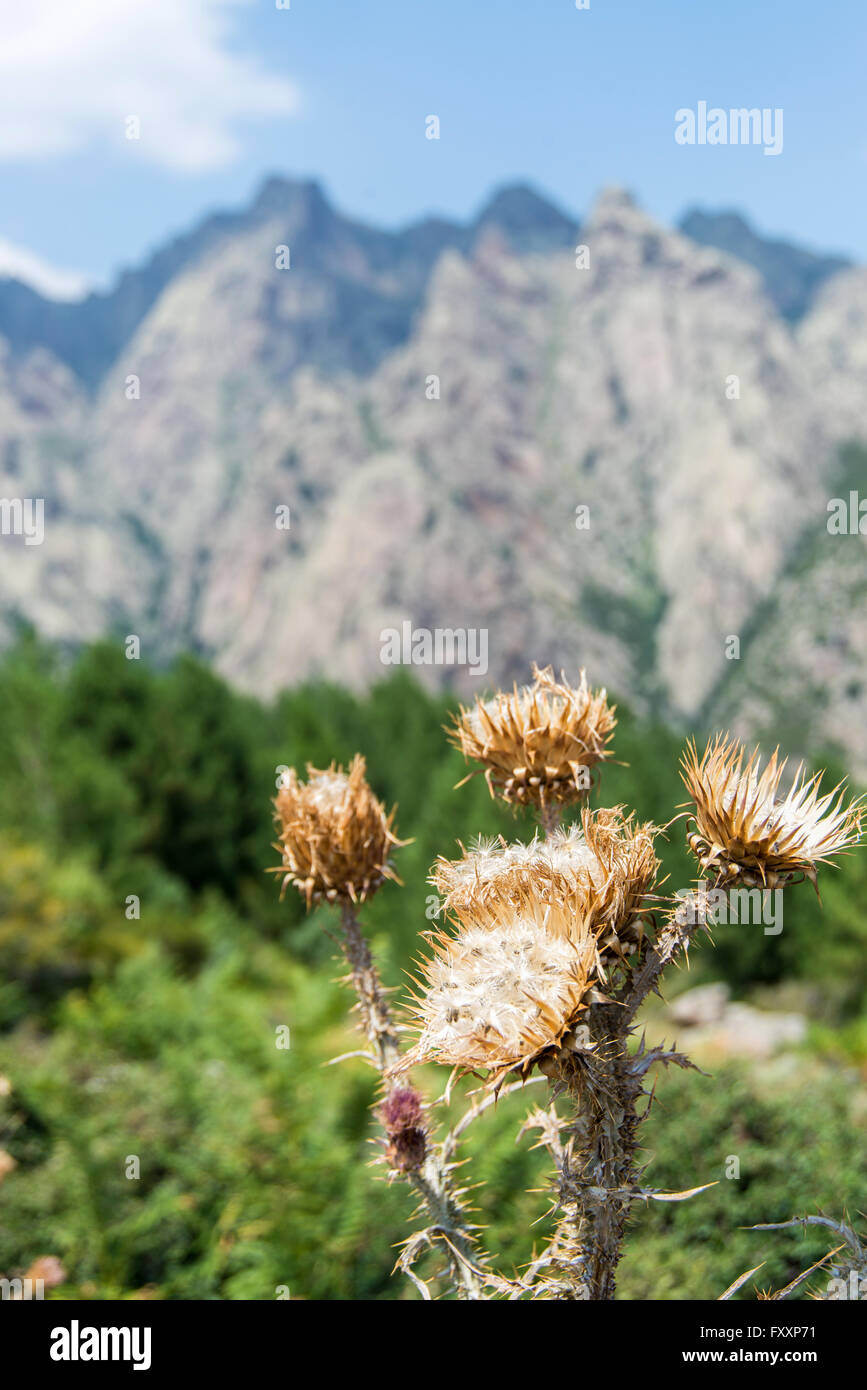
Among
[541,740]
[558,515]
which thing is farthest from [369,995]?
[558,515]

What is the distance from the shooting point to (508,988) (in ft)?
4.77

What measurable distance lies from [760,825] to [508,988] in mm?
495

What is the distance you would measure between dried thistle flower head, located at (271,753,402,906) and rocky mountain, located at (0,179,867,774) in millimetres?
101747

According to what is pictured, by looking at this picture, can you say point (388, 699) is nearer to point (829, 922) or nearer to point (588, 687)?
point (829, 922)

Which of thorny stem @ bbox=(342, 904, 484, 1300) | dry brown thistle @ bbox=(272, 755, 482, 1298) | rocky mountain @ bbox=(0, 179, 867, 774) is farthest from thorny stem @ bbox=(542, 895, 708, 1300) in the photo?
rocky mountain @ bbox=(0, 179, 867, 774)

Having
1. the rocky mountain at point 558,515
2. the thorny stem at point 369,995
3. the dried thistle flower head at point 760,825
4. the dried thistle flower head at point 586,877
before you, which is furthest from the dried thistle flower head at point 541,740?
the rocky mountain at point 558,515

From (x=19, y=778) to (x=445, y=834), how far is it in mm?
9565

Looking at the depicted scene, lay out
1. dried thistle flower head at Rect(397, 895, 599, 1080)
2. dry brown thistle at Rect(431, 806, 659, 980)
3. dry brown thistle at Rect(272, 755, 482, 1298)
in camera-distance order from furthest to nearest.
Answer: dry brown thistle at Rect(272, 755, 482, 1298) → dry brown thistle at Rect(431, 806, 659, 980) → dried thistle flower head at Rect(397, 895, 599, 1080)

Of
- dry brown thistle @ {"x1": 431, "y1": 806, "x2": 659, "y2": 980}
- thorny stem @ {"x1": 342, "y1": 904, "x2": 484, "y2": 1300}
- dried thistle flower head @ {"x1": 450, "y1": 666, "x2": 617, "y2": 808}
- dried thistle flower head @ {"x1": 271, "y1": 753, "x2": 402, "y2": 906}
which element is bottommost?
thorny stem @ {"x1": 342, "y1": 904, "x2": 484, "y2": 1300}

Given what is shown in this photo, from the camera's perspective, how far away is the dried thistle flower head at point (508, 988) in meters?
1.38

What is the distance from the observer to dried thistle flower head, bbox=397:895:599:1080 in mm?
1383

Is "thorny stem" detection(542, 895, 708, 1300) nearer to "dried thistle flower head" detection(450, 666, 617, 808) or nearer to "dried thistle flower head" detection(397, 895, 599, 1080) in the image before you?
"dried thistle flower head" detection(397, 895, 599, 1080)

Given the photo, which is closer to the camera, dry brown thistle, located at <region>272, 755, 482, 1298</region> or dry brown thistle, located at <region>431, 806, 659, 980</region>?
dry brown thistle, located at <region>431, 806, 659, 980</region>

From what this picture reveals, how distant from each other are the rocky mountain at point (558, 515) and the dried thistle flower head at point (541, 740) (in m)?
102
